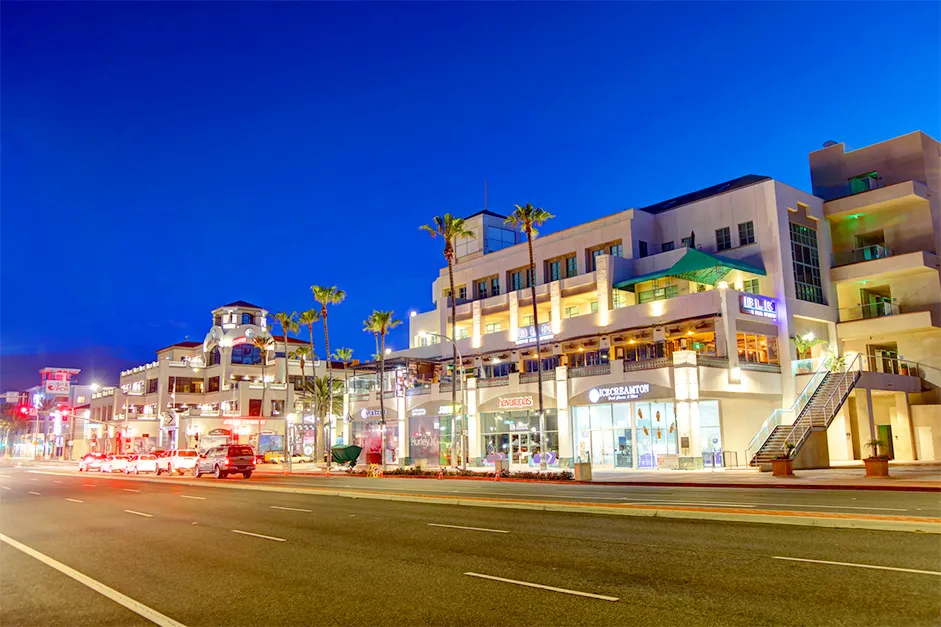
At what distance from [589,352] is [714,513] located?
36.1m

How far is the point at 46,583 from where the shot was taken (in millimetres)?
10516

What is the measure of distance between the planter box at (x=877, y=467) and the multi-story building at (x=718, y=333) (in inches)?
286

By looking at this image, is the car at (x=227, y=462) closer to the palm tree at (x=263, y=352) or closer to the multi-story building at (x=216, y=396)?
the palm tree at (x=263, y=352)

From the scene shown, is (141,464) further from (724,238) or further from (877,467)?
(877,467)

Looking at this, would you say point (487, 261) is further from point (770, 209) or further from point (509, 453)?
point (770, 209)

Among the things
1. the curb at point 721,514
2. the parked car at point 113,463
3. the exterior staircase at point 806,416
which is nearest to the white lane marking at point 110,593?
the curb at point 721,514

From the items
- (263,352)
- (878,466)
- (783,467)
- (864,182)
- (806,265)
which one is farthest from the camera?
(263,352)

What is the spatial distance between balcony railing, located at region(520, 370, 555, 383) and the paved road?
106 ft

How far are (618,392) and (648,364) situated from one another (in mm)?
2563

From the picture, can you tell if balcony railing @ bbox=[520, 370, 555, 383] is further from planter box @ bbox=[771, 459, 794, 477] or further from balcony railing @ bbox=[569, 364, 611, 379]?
planter box @ bbox=[771, 459, 794, 477]

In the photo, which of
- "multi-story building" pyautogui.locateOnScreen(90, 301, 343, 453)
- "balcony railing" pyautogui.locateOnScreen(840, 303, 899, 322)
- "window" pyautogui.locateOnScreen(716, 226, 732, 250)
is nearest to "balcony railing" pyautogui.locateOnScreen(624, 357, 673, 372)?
"window" pyautogui.locateOnScreen(716, 226, 732, 250)

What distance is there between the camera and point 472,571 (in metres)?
10.3

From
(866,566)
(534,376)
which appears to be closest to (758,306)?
(534,376)

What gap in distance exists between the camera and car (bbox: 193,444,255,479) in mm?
42594
